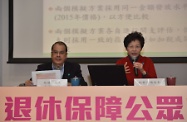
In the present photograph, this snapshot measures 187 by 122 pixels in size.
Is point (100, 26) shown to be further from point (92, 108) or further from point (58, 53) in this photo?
point (92, 108)

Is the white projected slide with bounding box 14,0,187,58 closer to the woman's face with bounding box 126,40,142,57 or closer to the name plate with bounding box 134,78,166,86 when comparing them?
the woman's face with bounding box 126,40,142,57

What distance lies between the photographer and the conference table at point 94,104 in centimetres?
171

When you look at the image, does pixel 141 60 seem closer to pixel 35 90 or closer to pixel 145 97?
pixel 145 97

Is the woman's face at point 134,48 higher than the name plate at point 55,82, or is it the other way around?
A: the woman's face at point 134,48

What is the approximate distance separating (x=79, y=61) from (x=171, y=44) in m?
0.98

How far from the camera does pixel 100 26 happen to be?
3000 millimetres

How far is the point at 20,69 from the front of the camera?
307 centimetres

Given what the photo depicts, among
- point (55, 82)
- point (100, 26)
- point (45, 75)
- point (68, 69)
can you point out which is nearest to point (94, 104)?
point (55, 82)

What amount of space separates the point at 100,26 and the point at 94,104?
1420mm

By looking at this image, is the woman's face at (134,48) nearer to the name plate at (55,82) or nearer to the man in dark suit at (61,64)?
the man in dark suit at (61,64)

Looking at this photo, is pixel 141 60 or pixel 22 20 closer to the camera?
pixel 141 60

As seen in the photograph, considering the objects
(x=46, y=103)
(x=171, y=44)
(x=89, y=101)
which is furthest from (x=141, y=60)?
(x=46, y=103)

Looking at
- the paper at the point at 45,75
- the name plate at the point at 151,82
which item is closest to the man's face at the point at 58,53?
the paper at the point at 45,75

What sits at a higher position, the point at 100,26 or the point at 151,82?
the point at 100,26
